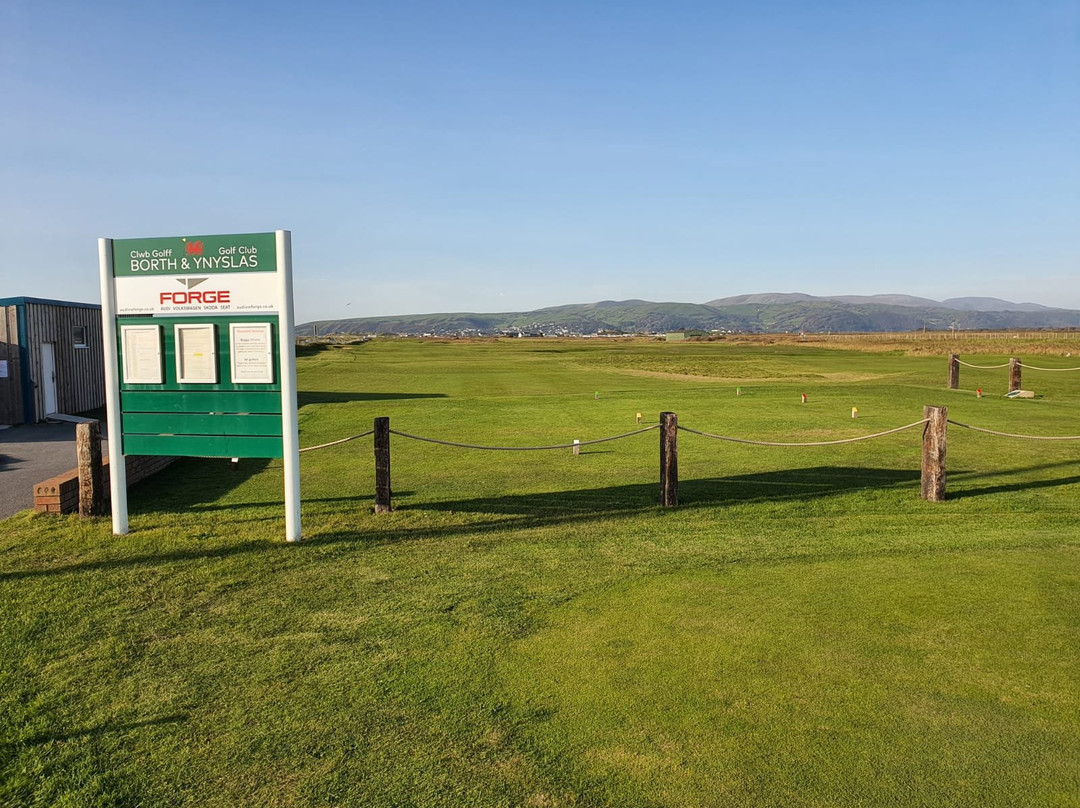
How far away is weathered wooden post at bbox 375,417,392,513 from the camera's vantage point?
11203 mm

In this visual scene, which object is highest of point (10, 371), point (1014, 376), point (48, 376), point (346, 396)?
point (10, 371)

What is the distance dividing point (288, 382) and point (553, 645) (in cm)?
531

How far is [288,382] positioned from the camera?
10.1 metres

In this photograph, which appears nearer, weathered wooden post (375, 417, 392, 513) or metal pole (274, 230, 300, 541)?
metal pole (274, 230, 300, 541)

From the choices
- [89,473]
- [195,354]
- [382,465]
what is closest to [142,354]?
[195,354]

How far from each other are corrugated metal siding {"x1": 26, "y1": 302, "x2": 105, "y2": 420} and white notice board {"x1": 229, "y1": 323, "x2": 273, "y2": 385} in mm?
16989

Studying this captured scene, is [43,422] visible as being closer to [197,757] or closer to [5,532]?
[5,532]

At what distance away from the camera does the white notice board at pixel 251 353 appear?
407 inches

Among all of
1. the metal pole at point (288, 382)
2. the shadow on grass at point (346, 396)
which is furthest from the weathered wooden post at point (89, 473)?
the shadow on grass at point (346, 396)

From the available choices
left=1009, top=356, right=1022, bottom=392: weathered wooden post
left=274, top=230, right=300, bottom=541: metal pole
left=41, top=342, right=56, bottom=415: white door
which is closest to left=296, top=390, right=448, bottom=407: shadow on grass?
left=41, top=342, right=56, bottom=415: white door

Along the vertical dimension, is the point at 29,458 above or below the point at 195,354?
below

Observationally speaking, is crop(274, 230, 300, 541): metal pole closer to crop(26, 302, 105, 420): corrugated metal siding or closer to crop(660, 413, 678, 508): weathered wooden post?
crop(660, 413, 678, 508): weathered wooden post

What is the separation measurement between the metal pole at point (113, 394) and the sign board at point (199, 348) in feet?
0.04

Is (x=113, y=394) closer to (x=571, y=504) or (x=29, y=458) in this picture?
(x=571, y=504)
